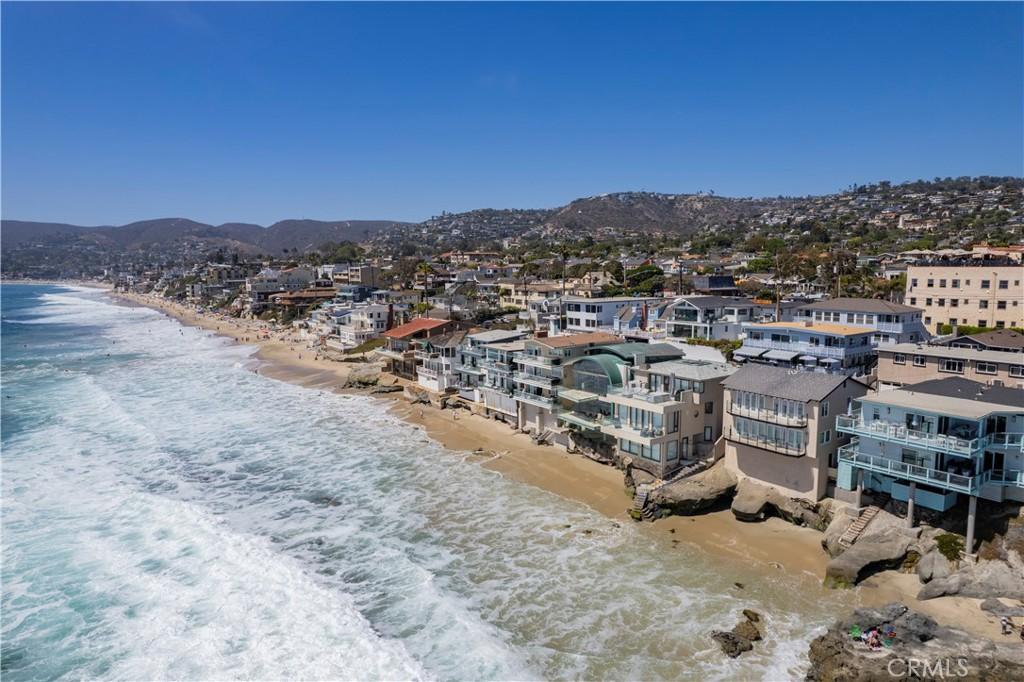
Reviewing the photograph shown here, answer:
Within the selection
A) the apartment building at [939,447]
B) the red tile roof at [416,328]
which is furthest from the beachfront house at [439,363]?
the apartment building at [939,447]

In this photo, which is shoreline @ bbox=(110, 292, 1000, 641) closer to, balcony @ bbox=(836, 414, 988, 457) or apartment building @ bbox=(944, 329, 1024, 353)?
balcony @ bbox=(836, 414, 988, 457)

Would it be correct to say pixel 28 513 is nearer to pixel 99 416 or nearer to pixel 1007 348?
pixel 99 416

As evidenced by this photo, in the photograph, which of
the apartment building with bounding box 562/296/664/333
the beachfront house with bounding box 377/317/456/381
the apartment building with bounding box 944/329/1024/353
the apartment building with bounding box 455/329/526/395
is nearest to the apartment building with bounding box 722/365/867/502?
the apartment building with bounding box 944/329/1024/353

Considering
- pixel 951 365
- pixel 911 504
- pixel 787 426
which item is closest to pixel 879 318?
pixel 951 365

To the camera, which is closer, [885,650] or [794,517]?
[885,650]

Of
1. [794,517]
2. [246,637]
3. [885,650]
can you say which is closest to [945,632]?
[885,650]

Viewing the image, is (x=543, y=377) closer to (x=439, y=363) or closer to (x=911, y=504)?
(x=439, y=363)

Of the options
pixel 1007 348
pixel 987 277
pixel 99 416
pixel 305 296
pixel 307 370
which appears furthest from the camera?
pixel 305 296
